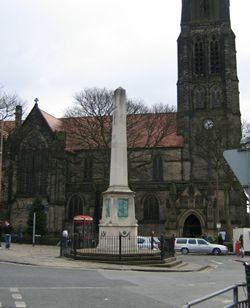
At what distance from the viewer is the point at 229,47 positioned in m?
57.8

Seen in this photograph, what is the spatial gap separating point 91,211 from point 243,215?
674 inches

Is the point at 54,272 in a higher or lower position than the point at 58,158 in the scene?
lower

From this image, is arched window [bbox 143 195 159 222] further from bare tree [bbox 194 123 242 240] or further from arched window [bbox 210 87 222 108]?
arched window [bbox 210 87 222 108]

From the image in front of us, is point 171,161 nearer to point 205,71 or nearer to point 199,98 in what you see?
point 199,98

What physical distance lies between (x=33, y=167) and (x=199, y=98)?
21722 mm

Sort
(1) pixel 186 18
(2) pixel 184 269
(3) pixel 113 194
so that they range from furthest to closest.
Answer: (1) pixel 186 18 → (3) pixel 113 194 → (2) pixel 184 269

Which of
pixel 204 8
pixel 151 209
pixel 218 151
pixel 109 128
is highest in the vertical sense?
pixel 204 8

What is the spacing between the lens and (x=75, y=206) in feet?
190

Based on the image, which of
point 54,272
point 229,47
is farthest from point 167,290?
point 229,47

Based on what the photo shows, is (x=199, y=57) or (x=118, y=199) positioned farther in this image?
(x=199, y=57)

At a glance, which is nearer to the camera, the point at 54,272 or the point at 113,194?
the point at 54,272

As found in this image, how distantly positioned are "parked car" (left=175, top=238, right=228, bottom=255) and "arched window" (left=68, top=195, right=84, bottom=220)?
21052mm

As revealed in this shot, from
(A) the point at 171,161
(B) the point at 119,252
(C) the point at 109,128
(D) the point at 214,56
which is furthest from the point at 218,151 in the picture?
(B) the point at 119,252

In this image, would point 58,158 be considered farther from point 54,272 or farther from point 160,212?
point 54,272
